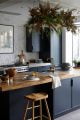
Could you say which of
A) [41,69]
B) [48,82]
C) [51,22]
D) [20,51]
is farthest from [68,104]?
[20,51]

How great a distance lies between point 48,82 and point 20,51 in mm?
3561

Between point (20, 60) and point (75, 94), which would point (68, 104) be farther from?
point (20, 60)

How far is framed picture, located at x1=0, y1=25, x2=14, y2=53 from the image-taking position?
706 centimetres

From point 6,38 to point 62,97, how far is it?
11.2ft

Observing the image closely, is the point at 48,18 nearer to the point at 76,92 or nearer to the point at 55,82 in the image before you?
the point at 55,82

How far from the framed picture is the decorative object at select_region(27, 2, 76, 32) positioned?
120 inches

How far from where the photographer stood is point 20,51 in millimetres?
7613

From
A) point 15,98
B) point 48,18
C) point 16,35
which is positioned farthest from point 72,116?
point 16,35

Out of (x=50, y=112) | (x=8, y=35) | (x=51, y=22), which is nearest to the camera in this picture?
(x=51, y=22)

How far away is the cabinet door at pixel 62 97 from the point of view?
14.9 ft

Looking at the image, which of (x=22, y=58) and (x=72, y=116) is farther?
(x=22, y=58)

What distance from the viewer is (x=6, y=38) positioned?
284 inches

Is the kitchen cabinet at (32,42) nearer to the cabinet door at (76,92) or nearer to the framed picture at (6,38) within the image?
the framed picture at (6,38)

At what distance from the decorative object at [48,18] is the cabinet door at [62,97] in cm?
131
